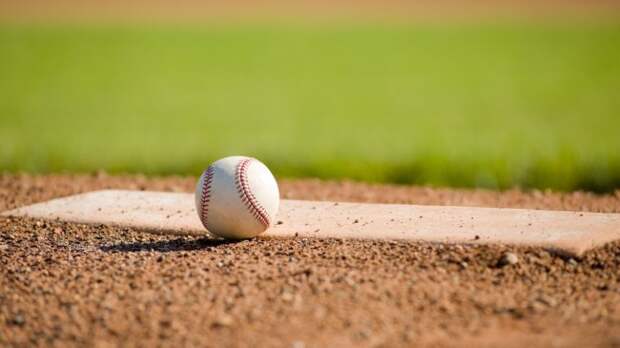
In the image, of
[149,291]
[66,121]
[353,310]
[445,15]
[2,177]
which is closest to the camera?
[353,310]

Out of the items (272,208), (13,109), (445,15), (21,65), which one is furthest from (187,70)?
(272,208)

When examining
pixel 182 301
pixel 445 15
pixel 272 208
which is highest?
pixel 445 15

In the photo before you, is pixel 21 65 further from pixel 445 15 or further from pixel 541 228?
pixel 541 228

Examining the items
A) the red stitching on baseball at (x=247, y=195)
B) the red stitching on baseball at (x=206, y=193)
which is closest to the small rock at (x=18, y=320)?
the red stitching on baseball at (x=206, y=193)

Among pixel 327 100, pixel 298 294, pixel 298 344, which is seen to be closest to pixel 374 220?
pixel 298 294

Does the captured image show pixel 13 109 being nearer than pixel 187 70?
Yes

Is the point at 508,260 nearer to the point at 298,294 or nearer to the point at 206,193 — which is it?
the point at 298,294

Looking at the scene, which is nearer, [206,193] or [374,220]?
[206,193]
